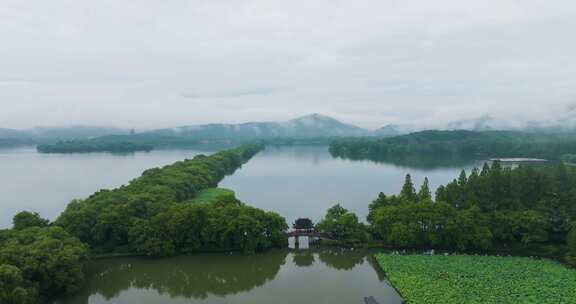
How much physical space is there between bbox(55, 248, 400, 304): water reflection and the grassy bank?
1.28m


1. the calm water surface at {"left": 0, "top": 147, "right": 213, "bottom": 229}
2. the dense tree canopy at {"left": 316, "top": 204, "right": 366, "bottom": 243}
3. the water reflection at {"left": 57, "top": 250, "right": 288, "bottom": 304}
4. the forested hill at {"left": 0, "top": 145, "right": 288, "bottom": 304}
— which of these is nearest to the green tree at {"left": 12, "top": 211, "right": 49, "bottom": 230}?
the forested hill at {"left": 0, "top": 145, "right": 288, "bottom": 304}

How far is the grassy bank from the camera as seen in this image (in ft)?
64.1

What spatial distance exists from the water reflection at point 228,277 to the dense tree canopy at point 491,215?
3.33m

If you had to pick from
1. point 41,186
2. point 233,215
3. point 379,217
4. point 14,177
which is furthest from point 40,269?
point 14,177

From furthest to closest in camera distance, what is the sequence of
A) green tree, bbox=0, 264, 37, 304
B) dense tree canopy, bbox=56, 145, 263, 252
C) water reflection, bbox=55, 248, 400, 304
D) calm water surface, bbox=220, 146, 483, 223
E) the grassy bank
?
1. calm water surface, bbox=220, 146, 483, 223
2. dense tree canopy, bbox=56, 145, 263, 252
3. water reflection, bbox=55, 248, 400, 304
4. the grassy bank
5. green tree, bbox=0, 264, 37, 304

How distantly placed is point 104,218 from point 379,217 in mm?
18749

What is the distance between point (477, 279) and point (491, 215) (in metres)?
7.39

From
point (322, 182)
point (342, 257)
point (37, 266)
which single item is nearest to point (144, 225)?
point (37, 266)

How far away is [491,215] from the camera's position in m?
27.2

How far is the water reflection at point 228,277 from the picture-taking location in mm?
21781

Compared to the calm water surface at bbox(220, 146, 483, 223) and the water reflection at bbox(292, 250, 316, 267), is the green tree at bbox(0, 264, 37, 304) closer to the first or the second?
the water reflection at bbox(292, 250, 316, 267)

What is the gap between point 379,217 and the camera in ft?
89.8

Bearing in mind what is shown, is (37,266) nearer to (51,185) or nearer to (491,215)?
(491,215)

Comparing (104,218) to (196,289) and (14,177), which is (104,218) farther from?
(14,177)
